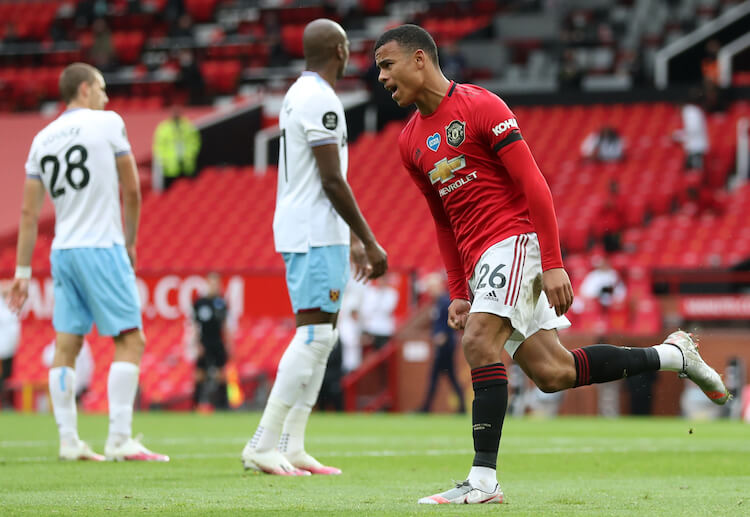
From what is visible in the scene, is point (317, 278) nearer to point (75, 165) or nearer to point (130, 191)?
point (130, 191)

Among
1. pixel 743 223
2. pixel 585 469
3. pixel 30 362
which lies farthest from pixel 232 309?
pixel 585 469

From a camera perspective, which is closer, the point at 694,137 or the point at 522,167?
the point at 522,167

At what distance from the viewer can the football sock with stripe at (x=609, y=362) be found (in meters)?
5.72

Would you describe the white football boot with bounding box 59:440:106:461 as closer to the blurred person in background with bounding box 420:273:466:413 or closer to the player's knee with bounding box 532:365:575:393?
the player's knee with bounding box 532:365:575:393

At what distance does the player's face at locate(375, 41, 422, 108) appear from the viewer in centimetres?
571

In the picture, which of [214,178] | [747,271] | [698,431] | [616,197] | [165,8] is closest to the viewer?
[698,431]

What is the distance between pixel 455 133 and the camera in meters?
5.66

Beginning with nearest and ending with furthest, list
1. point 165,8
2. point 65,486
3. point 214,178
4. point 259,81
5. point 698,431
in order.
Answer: point 65,486
point 698,431
point 214,178
point 259,81
point 165,8

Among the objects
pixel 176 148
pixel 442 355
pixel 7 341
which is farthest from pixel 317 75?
pixel 176 148

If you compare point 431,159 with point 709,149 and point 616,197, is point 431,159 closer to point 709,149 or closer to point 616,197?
point 616,197

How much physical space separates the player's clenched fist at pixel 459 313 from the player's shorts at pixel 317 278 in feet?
3.47

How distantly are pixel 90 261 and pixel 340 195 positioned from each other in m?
1.81

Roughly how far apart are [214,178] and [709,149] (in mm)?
10269

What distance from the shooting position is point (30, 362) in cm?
2275
